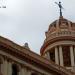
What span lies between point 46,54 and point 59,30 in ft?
15.0

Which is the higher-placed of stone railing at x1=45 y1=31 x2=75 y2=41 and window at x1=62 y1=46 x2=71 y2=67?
stone railing at x1=45 y1=31 x2=75 y2=41

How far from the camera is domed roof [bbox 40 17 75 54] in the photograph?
6981cm

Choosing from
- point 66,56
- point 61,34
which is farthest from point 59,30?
point 66,56

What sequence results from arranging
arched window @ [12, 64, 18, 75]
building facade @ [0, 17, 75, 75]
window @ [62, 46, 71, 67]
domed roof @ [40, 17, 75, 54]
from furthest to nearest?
1. window @ [62, 46, 71, 67]
2. domed roof @ [40, 17, 75, 54]
3. arched window @ [12, 64, 18, 75]
4. building facade @ [0, 17, 75, 75]

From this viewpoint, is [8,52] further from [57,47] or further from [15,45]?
[57,47]

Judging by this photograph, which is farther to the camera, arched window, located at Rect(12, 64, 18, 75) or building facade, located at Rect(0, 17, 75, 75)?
arched window, located at Rect(12, 64, 18, 75)

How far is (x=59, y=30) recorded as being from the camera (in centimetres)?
7144

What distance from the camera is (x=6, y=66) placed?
48.2m

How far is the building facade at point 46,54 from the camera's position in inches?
1916

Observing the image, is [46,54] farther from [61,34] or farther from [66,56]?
[61,34]

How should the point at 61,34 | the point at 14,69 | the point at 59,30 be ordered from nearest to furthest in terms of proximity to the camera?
the point at 14,69, the point at 61,34, the point at 59,30

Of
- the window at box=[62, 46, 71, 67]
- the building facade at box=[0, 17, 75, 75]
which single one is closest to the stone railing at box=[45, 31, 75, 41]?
the building facade at box=[0, 17, 75, 75]

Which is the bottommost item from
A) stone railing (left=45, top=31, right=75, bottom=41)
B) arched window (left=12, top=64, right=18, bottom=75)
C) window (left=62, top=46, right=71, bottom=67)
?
window (left=62, top=46, right=71, bottom=67)

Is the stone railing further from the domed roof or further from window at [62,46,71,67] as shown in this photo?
window at [62,46,71,67]
